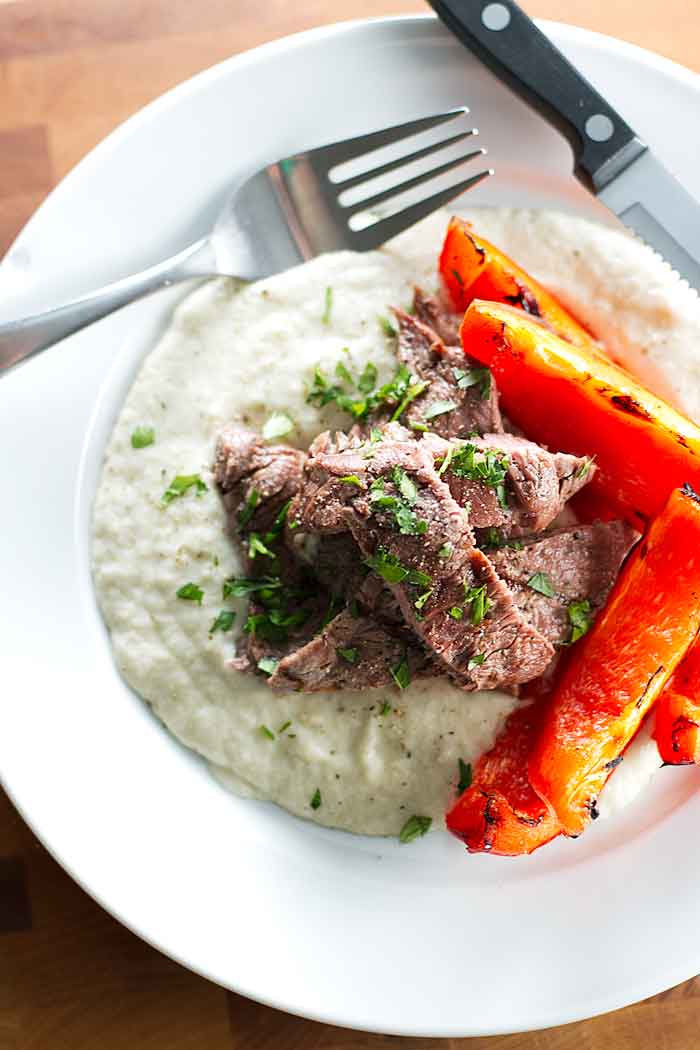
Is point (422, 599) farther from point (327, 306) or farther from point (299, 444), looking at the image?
point (327, 306)

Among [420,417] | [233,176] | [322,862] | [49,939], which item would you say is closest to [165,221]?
[233,176]

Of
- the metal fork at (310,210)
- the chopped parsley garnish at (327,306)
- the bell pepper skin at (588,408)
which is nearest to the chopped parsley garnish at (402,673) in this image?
the bell pepper skin at (588,408)

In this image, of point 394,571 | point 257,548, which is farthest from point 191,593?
point 394,571

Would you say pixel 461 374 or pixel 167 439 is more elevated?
pixel 167 439

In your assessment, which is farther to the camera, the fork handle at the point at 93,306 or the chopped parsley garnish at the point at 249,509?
the chopped parsley garnish at the point at 249,509

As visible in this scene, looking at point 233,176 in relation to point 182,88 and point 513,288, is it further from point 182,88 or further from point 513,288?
point 513,288

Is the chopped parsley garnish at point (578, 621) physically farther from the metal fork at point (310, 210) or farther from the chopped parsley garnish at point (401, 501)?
the metal fork at point (310, 210)

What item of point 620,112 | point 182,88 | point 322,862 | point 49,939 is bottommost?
point 322,862

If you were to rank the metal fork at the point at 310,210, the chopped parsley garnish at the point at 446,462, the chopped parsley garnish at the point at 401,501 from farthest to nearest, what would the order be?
the metal fork at the point at 310,210, the chopped parsley garnish at the point at 446,462, the chopped parsley garnish at the point at 401,501
